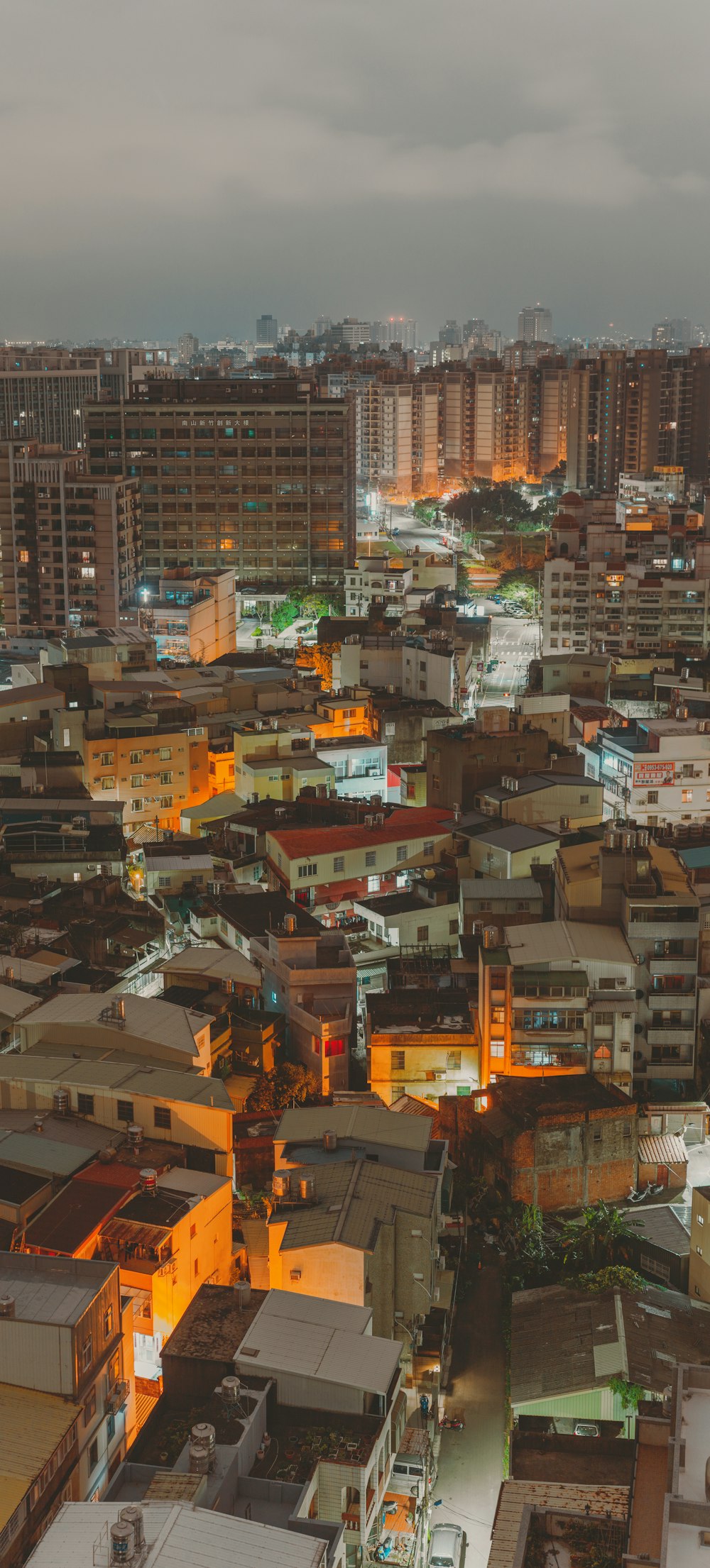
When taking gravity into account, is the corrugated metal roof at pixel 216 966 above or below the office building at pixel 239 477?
below

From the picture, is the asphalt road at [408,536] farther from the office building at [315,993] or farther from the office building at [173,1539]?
the office building at [173,1539]

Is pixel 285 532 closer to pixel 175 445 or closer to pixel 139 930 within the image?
pixel 175 445

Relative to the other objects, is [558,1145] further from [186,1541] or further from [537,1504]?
[186,1541]

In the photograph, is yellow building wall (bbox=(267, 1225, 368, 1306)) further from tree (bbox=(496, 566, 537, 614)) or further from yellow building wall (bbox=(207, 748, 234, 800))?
tree (bbox=(496, 566, 537, 614))

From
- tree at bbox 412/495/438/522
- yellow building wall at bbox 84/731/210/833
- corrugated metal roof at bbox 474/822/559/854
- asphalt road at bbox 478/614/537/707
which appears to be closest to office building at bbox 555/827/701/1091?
corrugated metal roof at bbox 474/822/559/854

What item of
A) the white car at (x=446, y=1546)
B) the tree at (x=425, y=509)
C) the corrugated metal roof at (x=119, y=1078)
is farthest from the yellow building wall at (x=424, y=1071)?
the tree at (x=425, y=509)
